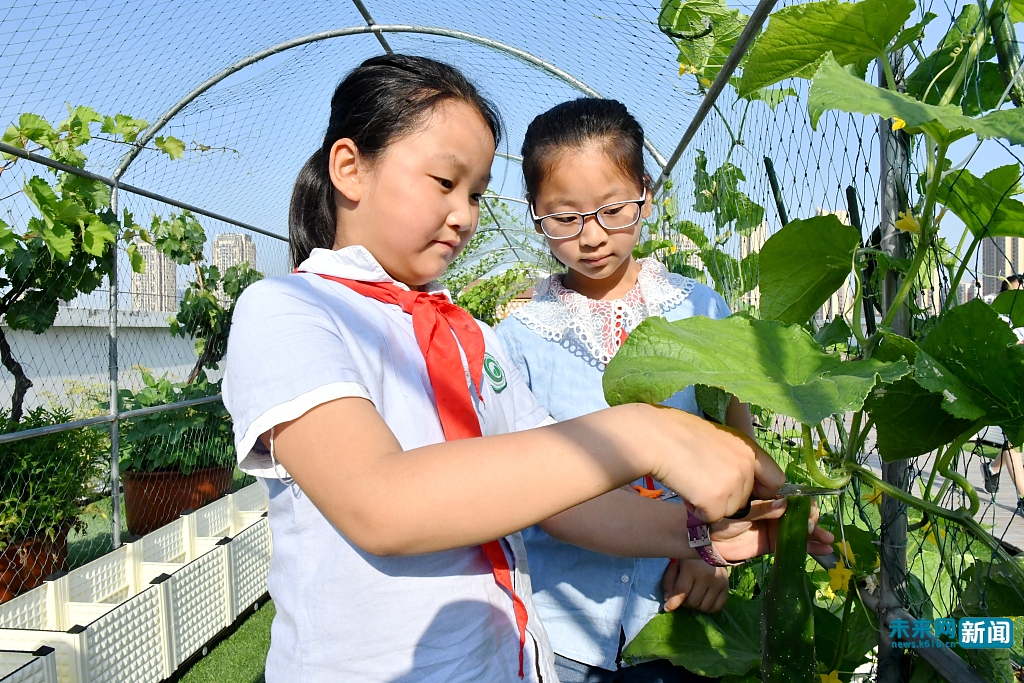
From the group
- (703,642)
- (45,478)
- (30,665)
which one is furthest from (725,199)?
(45,478)

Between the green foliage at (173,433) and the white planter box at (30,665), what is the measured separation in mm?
2198

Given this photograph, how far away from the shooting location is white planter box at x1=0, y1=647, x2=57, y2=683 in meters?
1.81

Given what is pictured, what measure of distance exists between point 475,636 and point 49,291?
3.06m

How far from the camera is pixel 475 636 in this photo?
82cm

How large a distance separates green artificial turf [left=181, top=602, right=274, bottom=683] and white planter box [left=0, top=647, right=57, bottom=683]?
76 cm

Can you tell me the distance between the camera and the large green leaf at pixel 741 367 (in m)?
0.60

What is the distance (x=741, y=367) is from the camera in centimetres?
66

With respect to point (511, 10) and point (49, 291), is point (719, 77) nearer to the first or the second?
point (511, 10)

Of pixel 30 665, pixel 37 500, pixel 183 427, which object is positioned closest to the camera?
pixel 30 665

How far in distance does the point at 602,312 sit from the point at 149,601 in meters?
1.92

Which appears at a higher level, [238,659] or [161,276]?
[161,276]

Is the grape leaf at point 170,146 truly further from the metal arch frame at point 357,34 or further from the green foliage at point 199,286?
the green foliage at point 199,286

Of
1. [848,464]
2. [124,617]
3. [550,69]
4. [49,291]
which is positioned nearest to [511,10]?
[550,69]

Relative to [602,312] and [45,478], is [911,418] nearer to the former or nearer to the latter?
[602,312]
